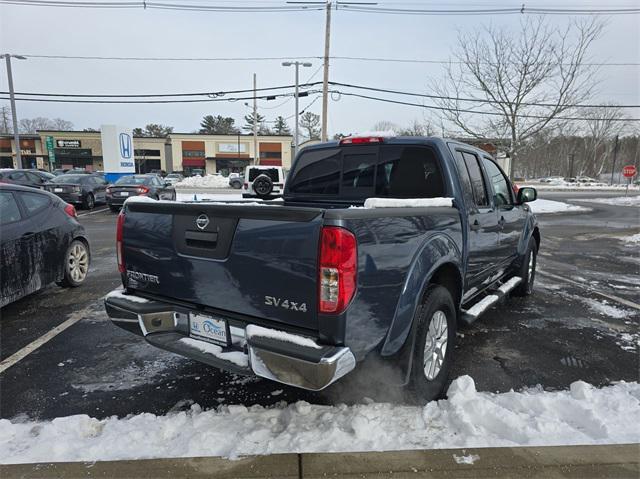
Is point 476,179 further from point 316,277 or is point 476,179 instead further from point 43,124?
point 43,124

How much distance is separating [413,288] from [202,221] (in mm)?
1387

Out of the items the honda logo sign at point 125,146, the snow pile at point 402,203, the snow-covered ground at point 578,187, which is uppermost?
the honda logo sign at point 125,146

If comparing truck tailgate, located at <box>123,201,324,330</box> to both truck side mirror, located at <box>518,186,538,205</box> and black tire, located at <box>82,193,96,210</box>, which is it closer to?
truck side mirror, located at <box>518,186,538,205</box>

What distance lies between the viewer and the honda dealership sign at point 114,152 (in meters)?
21.7

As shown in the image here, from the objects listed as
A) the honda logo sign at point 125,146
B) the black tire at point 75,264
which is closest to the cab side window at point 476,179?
the black tire at point 75,264

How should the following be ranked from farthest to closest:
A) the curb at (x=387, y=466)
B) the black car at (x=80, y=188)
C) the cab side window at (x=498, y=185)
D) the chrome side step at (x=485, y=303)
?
the black car at (x=80, y=188) < the cab side window at (x=498, y=185) < the chrome side step at (x=485, y=303) < the curb at (x=387, y=466)

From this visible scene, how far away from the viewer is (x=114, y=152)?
2189 centimetres

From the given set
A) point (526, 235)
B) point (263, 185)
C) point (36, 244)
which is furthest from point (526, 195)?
point (36, 244)

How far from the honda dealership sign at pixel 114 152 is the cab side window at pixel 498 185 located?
2084 centimetres

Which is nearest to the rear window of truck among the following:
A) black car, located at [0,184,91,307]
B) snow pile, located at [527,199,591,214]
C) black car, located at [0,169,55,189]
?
black car, located at [0,184,91,307]

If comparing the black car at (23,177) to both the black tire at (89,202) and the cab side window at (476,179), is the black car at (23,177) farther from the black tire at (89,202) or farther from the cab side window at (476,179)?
the cab side window at (476,179)

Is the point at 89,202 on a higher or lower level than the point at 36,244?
lower

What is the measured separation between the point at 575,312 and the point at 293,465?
4.44 m

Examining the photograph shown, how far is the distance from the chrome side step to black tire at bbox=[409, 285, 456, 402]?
356 millimetres
